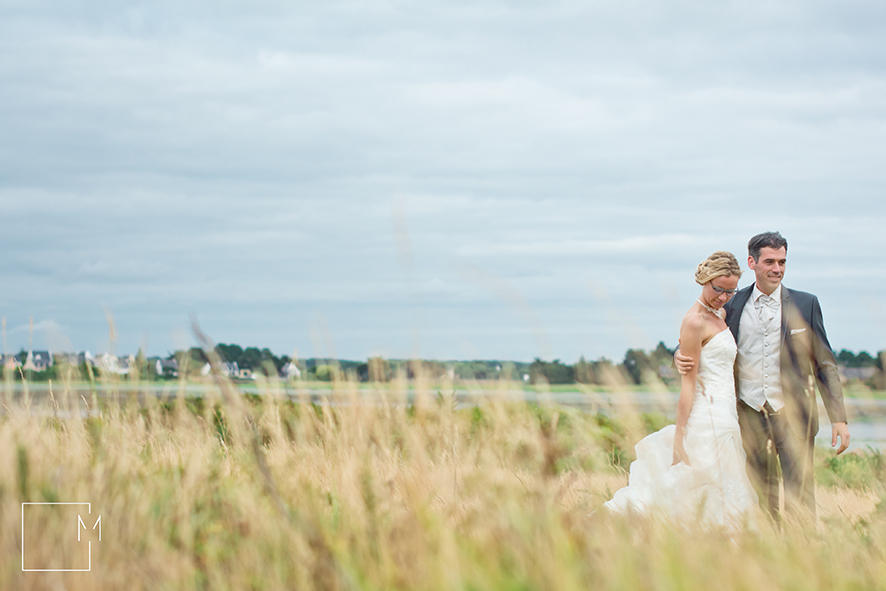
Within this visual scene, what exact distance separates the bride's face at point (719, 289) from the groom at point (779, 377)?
0.42 m

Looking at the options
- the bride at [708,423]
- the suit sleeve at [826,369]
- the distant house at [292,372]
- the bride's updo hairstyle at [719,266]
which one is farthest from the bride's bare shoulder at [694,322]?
the distant house at [292,372]

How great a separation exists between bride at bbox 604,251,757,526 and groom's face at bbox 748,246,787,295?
401 millimetres

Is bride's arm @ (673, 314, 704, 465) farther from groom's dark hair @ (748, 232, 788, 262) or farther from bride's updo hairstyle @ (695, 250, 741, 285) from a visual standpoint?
groom's dark hair @ (748, 232, 788, 262)

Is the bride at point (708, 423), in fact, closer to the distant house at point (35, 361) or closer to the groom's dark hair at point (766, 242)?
the groom's dark hair at point (766, 242)

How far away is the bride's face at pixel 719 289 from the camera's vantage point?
455cm

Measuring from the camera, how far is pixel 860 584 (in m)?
2.77

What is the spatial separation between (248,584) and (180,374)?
17.3 ft

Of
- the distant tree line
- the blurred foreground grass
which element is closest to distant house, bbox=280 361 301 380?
the distant tree line

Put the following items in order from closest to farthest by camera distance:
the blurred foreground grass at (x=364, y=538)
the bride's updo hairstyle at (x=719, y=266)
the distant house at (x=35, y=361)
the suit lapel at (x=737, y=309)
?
the blurred foreground grass at (x=364, y=538) < the bride's updo hairstyle at (x=719, y=266) < the suit lapel at (x=737, y=309) < the distant house at (x=35, y=361)

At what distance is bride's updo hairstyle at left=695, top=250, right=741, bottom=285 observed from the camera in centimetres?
455

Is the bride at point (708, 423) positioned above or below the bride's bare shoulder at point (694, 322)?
below

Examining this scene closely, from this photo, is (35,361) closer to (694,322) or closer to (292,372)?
(292,372)

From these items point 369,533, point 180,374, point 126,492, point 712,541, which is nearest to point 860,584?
point 712,541

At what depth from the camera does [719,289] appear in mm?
4648
